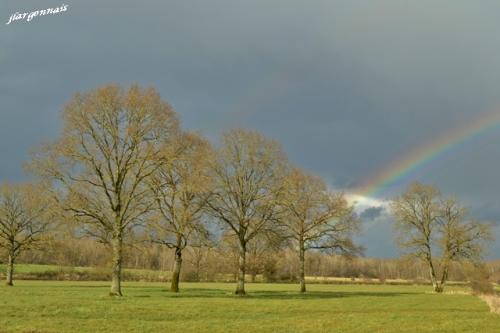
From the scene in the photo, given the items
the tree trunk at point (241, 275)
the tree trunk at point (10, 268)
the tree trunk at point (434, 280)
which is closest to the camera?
the tree trunk at point (241, 275)

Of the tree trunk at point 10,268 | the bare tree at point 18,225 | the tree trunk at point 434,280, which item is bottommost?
the tree trunk at point 434,280

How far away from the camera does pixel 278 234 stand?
48.2m

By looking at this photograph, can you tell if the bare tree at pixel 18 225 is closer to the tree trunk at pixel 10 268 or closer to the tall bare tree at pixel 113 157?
the tree trunk at pixel 10 268

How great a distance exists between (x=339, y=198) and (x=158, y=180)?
26251 millimetres

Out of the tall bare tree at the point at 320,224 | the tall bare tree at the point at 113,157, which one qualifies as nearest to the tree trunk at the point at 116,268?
the tall bare tree at the point at 113,157

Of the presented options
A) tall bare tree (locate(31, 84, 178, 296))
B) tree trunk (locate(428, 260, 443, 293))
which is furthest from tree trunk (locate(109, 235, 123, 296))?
tree trunk (locate(428, 260, 443, 293))

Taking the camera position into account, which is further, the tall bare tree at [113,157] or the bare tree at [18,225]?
the bare tree at [18,225]

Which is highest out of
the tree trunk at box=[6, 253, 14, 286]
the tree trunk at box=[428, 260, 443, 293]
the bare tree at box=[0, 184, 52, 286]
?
the bare tree at box=[0, 184, 52, 286]

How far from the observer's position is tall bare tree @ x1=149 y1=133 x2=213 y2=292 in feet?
140

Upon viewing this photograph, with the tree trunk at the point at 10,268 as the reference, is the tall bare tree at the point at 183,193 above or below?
above

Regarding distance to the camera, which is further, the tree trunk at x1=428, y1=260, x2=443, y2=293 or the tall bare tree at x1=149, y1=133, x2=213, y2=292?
the tree trunk at x1=428, y1=260, x2=443, y2=293

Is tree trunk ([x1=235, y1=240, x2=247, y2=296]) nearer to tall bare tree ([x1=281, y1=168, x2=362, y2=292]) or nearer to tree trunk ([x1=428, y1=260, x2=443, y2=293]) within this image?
tall bare tree ([x1=281, y1=168, x2=362, y2=292])

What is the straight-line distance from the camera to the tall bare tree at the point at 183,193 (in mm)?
42750

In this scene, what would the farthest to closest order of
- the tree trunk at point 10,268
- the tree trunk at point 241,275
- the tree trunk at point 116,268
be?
the tree trunk at point 10,268
the tree trunk at point 241,275
the tree trunk at point 116,268
